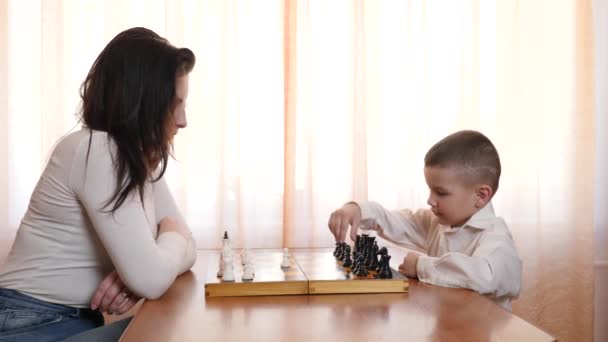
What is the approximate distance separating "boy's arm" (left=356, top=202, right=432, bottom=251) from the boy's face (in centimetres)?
33

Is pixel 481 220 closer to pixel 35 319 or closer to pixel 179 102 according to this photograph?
pixel 179 102

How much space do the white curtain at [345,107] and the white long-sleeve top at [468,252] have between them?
3.28 feet

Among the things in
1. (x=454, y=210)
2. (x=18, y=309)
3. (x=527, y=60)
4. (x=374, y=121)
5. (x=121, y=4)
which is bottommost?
(x=18, y=309)

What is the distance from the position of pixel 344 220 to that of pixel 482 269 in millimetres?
531

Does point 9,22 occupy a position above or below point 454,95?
above

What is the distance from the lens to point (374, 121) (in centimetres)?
331

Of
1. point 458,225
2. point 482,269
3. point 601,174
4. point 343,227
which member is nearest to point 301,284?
point 482,269

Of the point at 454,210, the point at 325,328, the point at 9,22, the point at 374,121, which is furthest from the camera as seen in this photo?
the point at 374,121

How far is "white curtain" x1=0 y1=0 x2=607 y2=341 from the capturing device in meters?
3.11

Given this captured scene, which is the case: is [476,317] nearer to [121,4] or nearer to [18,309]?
[18,309]

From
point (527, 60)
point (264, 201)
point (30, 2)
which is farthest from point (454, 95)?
point (30, 2)

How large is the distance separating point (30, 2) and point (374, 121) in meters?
1.70

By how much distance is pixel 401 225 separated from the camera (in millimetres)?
2291

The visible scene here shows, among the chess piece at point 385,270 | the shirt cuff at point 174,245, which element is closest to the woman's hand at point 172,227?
the shirt cuff at point 174,245
